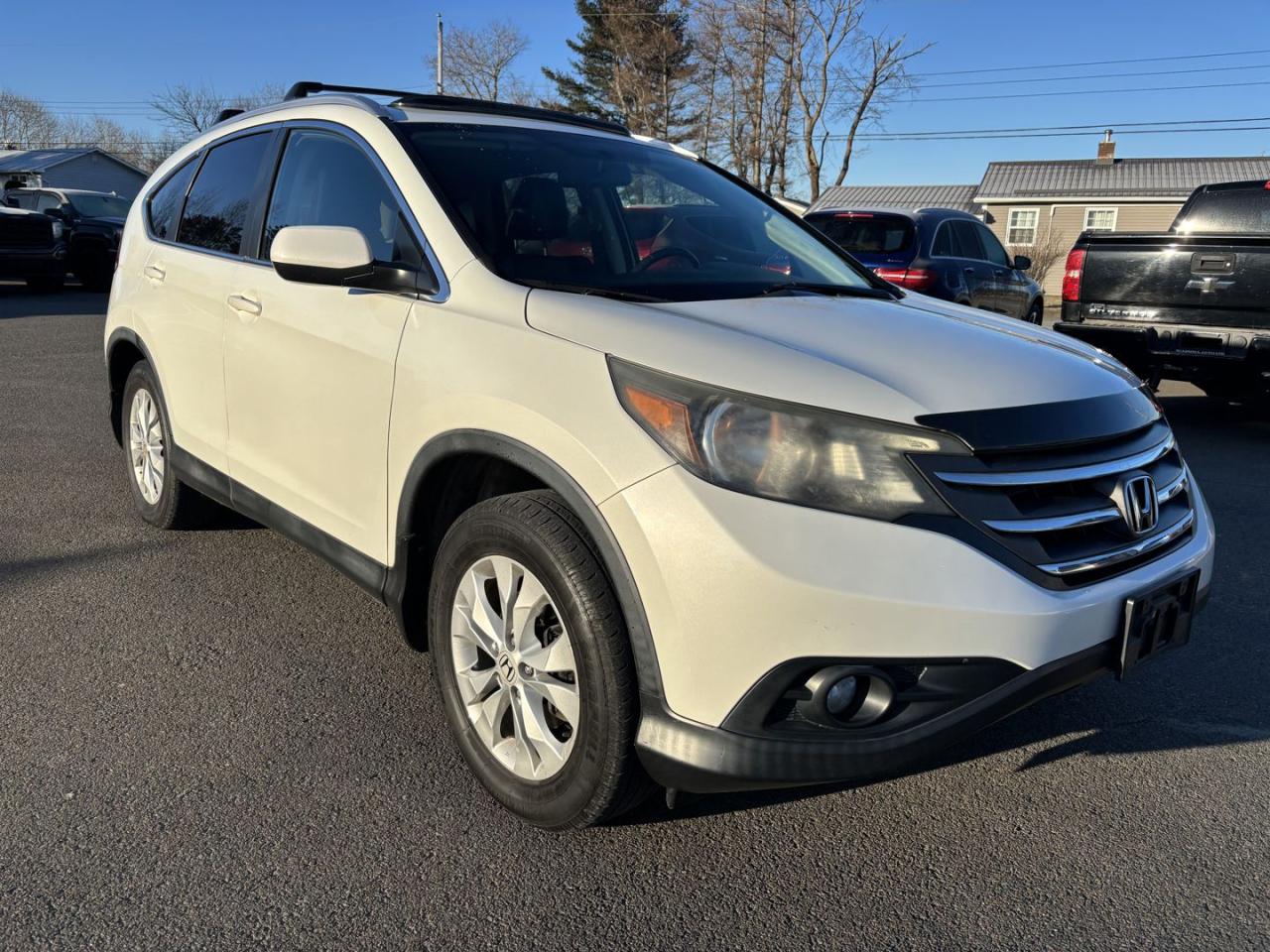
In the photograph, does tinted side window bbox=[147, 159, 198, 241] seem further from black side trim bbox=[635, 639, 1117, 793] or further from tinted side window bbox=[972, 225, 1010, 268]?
tinted side window bbox=[972, 225, 1010, 268]

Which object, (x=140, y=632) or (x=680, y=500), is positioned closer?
(x=680, y=500)

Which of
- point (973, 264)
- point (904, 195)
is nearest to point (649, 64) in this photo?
point (904, 195)

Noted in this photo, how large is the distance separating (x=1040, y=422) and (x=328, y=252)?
71.4 inches

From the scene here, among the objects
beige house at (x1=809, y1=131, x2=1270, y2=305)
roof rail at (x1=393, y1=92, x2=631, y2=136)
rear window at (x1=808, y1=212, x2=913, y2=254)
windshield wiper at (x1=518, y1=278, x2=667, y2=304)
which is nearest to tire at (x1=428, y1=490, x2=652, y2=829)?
windshield wiper at (x1=518, y1=278, x2=667, y2=304)

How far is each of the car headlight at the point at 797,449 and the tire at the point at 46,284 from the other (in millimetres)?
18494

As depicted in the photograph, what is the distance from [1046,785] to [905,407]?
4.18 feet

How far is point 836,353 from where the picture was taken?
7.55 feet

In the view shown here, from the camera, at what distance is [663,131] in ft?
133

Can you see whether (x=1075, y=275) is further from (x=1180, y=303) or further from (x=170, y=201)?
(x=170, y=201)

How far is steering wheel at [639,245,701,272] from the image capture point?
10.2 ft

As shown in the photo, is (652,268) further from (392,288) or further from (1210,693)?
(1210,693)

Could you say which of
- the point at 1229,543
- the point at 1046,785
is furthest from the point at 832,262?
the point at 1229,543

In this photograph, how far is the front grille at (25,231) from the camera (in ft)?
53.3

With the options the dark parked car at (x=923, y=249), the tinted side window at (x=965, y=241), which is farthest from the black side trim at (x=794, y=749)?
the tinted side window at (x=965, y=241)
